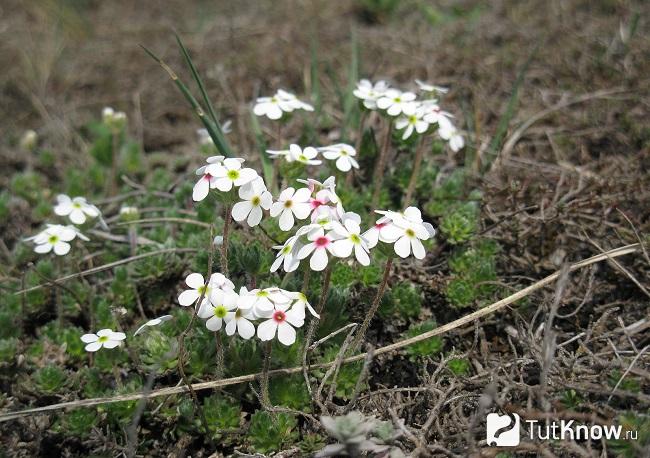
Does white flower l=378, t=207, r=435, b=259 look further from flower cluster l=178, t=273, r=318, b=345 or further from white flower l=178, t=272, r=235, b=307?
white flower l=178, t=272, r=235, b=307

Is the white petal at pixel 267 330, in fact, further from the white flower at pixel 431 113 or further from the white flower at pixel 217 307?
the white flower at pixel 431 113

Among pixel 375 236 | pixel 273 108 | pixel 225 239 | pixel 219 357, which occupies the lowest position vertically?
pixel 219 357

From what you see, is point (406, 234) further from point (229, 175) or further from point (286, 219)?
point (229, 175)

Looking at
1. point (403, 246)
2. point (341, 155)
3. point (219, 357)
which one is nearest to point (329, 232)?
point (403, 246)

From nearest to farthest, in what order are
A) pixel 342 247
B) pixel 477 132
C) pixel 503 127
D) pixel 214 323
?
pixel 342 247 → pixel 214 323 → pixel 503 127 → pixel 477 132

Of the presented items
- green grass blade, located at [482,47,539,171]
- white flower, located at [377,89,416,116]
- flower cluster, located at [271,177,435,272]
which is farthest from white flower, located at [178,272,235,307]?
green grass blade, located at [482,47,539,171]

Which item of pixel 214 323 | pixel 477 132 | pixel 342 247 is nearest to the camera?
pixel 342 247
